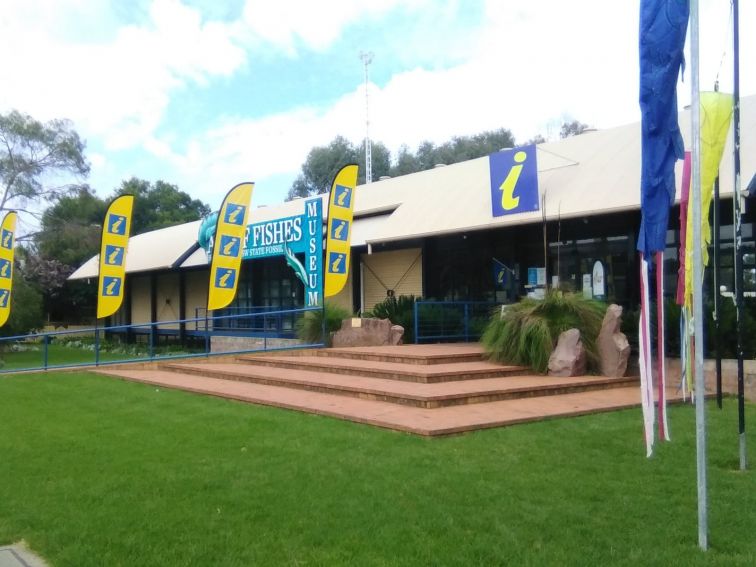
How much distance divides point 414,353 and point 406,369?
136cm

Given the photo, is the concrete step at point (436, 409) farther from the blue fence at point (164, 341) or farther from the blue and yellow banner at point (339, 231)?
the blue fence at point (164, 341)

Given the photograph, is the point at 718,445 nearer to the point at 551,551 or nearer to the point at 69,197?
the point at 551,551

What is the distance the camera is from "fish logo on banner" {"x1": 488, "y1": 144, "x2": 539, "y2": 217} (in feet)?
47.5

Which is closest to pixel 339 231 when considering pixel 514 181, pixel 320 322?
pixel 320 322

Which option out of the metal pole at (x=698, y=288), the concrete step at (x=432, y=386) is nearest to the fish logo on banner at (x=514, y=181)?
the concrete step at (x=432, y=386)

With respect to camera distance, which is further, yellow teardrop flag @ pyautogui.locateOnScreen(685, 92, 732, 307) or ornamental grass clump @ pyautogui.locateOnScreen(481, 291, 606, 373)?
ornamental grass clump @ pyautogui.locateOnScreen(481, 291, 606, 373)

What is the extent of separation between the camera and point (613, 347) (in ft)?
37.7

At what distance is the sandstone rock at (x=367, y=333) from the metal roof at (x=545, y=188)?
7.74 feet

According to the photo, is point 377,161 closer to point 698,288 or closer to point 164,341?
point 164,341

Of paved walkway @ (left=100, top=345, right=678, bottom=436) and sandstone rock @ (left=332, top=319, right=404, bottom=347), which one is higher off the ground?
sandstone rock @ (left=332, top=319, right=404, bottom=347)

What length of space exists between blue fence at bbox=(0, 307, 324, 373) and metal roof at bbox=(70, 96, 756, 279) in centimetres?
341

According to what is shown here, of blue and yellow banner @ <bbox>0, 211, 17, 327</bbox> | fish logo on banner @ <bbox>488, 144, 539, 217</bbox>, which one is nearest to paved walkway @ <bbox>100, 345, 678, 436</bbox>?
fish logo on banner @ <bbox>488, 144, 539, 217</bbox>

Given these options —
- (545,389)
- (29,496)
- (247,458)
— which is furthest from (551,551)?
(545,389)

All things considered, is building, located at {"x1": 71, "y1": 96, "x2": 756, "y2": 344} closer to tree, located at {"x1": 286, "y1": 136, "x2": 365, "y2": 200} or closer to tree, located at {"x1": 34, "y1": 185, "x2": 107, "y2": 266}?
tree, located at {"x1": 34, "y1": 185, "x2": 107, "y2": 266}
